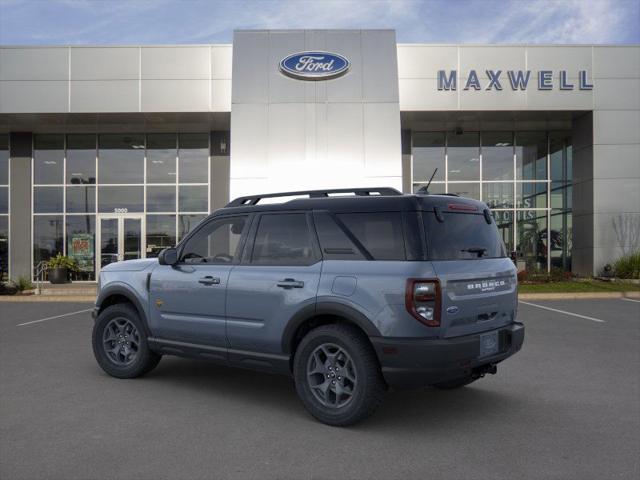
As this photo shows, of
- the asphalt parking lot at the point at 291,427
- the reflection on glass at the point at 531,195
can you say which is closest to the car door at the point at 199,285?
the asphalt parking lot at the point at 291,427

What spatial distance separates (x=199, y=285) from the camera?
5414 millimetres

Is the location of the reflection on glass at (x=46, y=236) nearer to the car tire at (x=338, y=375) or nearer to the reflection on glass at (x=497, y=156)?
the reflection on glass at (x=497, y=156)

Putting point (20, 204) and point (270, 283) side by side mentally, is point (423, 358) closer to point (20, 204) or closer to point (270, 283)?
point (270, 283)

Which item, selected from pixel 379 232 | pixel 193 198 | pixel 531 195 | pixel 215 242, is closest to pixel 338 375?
pixel 379 232

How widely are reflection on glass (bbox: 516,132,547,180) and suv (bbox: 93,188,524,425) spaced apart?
1800 centimetres

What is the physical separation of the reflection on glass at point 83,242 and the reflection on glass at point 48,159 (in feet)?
5.48

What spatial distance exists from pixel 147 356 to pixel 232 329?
1.37 metres

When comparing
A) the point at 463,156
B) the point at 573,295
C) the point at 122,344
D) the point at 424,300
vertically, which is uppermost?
the point at 463,156

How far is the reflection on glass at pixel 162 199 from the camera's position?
20.8m

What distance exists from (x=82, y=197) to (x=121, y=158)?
6.59 ft

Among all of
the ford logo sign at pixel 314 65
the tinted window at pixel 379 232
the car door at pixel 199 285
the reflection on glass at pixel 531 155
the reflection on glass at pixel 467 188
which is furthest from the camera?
the reflection on glass at pixel 531 155

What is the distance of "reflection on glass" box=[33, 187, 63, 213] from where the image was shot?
2088 cm

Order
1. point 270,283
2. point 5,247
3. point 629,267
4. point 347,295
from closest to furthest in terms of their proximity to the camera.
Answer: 1. point 347,295
2. point 270,283
3. point 629,267
4. point 5,247

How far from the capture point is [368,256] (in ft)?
14.6
